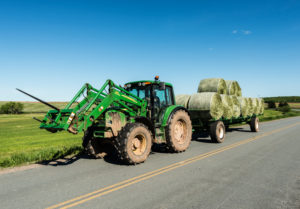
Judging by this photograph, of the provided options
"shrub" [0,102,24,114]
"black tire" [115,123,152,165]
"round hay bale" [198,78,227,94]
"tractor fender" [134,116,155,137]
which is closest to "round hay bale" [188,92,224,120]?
"round hay bale" [198,78,227,94]

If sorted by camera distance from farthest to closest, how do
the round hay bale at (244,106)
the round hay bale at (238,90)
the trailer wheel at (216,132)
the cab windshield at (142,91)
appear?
the round hay bale at (238,90) < the round hay bale at (244,106) < the trailer wheel at (216,132) < the cab windshield at (142,91)

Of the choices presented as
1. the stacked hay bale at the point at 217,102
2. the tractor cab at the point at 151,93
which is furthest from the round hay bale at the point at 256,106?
the tractor cab at the point at 151,93

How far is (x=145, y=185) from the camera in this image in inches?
188

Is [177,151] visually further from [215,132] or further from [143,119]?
[215,132]

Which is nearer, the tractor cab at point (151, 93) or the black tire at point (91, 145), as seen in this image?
the black tire at point (91, 145)

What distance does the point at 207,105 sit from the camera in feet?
34.2

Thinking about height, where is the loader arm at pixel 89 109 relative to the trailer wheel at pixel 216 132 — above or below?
above

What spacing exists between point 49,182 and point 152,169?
260cm

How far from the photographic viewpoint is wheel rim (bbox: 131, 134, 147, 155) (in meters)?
6.89

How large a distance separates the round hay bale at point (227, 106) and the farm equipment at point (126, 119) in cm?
350

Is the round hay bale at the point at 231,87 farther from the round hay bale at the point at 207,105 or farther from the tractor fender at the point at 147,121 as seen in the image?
the tractor fender at the point at 147,121

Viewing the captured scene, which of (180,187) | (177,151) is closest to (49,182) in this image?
(180,187)

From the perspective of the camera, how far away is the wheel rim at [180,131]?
340 inches

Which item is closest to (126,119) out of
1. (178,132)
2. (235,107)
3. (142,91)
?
(142,91)
